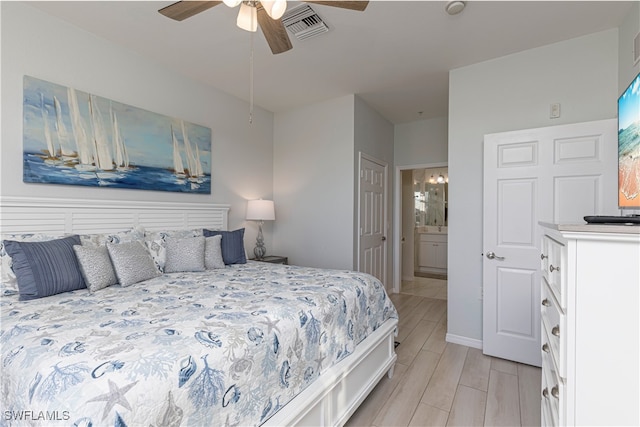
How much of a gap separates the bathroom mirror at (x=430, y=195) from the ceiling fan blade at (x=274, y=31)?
5.25 metres

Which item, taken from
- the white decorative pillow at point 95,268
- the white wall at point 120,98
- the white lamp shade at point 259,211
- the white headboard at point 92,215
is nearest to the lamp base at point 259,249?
the white wall at point 120,98

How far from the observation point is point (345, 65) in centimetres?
299

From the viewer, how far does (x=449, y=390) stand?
2.21 metres

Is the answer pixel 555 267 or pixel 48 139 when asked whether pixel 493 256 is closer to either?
pixel 555 267

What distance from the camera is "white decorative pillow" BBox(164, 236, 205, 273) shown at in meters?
2.52

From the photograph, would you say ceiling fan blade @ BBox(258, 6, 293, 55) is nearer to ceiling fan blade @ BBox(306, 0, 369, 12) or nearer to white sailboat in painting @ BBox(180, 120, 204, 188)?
ceiling fan blade @ BBox(306, 0, 369, 12)

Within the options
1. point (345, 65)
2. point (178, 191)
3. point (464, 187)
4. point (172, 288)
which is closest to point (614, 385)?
point (172, 288)

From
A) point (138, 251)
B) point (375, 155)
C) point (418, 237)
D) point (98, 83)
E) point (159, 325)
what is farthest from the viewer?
point (418, 237)

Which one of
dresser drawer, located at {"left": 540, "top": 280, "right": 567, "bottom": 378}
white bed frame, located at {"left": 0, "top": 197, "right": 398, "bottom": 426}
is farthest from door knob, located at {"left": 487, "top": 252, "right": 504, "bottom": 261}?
dresser drawer, located at {"left": 540, "top": 280, "right": 567, "bottom": 378}

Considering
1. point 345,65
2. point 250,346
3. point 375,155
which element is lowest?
point 250,346

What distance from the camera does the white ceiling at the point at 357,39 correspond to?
2.18m

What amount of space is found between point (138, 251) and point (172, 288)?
0.52m

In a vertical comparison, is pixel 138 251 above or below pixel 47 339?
above

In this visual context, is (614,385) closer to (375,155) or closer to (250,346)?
(250,346)
